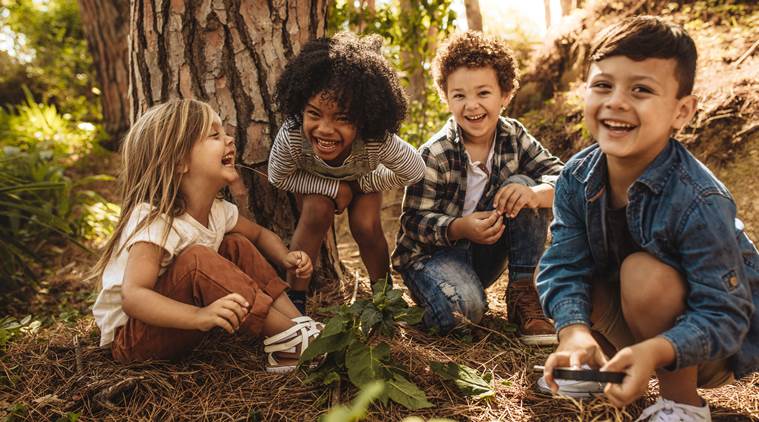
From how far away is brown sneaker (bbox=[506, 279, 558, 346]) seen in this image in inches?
99.0

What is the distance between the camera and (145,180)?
7.42ft

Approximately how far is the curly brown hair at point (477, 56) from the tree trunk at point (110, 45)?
4.24m

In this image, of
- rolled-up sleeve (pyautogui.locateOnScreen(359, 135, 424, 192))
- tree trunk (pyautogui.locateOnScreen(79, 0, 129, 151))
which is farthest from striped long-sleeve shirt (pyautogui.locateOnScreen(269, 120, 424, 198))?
tree trunk (pyautogui.locateOnScreen(79, 0, 129, 151))

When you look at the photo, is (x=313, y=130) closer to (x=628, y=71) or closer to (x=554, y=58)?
(x=628, y=71)

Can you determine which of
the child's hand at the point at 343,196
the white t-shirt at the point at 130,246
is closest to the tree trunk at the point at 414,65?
the child's hand at the point at 343,196

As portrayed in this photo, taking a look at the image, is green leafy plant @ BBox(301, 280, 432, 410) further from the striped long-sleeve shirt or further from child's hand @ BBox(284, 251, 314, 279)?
the striped long-sleeve shirt

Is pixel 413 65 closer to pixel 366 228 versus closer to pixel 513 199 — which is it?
pixel 366 228

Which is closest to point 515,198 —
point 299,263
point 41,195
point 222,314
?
point 299,263

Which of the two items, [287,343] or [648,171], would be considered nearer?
[648,171]

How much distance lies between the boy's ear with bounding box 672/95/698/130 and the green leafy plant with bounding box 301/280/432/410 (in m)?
1.06

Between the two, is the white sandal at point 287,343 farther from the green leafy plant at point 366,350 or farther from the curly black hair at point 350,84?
the curly black hair at point 350,84

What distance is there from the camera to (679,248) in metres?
1.70

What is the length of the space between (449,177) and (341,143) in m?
0.55

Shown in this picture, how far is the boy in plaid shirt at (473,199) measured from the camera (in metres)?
2.61
